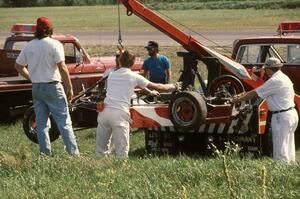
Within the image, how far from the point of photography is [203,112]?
30.9ft

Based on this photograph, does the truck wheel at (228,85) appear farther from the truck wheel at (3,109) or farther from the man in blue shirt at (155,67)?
the truck wheel at (3,109)

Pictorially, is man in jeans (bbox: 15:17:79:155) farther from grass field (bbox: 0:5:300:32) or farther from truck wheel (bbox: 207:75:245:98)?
grass field (bbox: 0:5:300:32)

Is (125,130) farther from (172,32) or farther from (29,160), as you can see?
(172,32)

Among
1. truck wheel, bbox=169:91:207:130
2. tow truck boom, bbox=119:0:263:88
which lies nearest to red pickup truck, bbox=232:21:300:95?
tow truck boom, bbox=119:0:263:88

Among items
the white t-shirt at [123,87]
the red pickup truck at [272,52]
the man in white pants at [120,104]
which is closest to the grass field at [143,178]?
the man in white pants at [120,104]

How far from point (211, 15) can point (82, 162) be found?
44.3 m

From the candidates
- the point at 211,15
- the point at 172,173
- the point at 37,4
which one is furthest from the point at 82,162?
the point at 37,4

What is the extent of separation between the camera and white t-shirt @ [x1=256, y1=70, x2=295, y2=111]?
8.92 meters

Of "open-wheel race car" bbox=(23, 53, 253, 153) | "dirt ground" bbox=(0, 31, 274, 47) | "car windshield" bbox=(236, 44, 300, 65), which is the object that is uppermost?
"car windshield" bbox=(236, 44, 300, 65)

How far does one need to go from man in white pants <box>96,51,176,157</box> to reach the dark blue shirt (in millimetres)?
3865

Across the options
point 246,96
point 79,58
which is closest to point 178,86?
point 246,96

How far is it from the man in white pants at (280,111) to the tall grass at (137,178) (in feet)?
5.83

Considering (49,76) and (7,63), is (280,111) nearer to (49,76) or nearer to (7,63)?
(49,76)

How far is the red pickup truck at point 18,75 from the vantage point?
13719 millimetres
